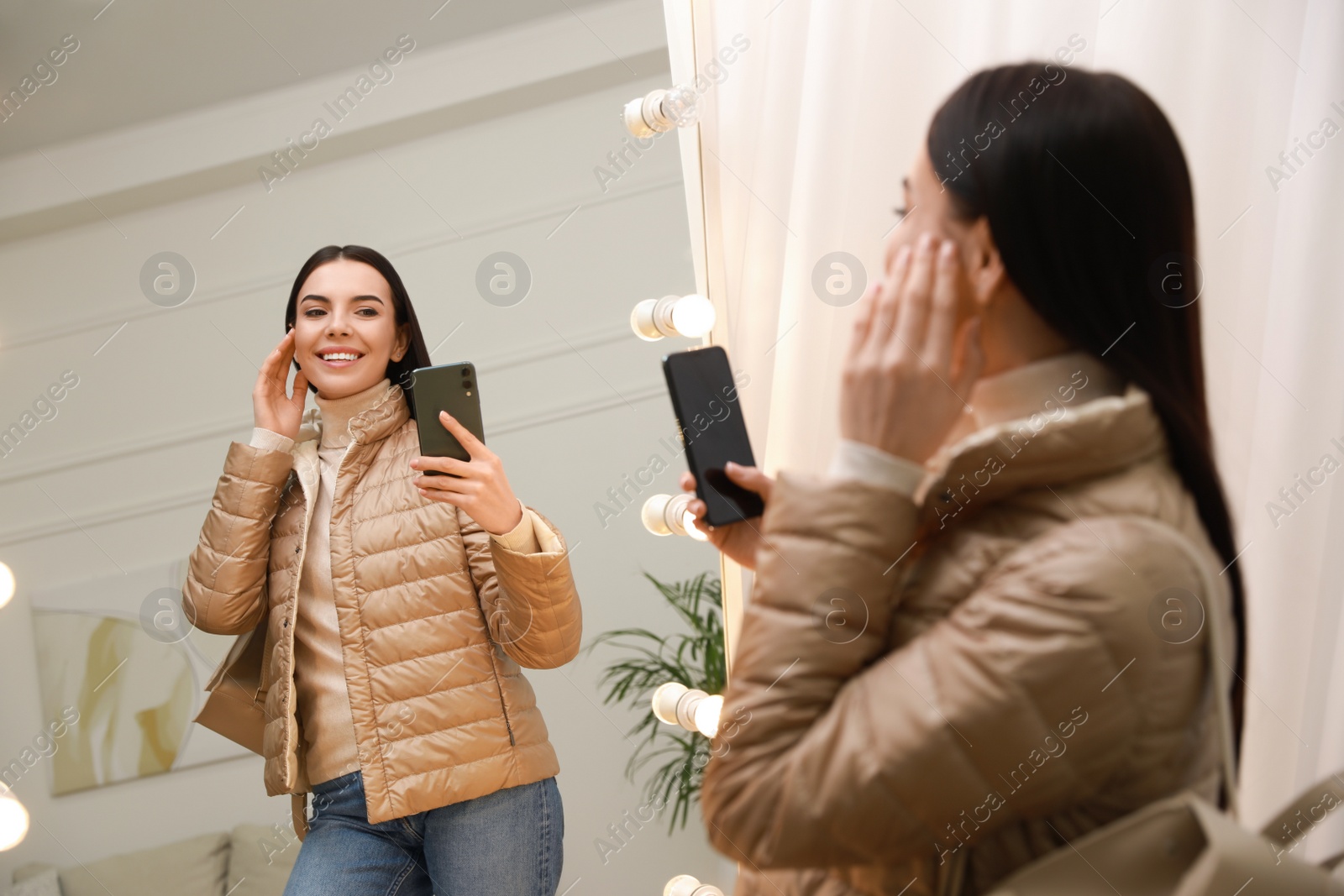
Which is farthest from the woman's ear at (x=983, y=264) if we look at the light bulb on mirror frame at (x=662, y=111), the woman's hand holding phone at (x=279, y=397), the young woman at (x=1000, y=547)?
the woman's hand holding phone at (x=279, y=397)

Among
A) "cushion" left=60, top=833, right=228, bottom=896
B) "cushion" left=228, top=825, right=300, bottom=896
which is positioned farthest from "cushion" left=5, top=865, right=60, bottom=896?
"cushion" left=228, top=825, right=300, bottom=896

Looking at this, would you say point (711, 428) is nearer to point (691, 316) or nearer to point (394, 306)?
point (691, 316)

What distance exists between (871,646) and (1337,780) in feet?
1.09

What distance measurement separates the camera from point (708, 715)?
111cm

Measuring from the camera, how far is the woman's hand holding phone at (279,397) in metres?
1.52

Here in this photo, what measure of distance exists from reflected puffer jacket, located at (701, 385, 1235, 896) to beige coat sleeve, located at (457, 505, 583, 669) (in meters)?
0.67

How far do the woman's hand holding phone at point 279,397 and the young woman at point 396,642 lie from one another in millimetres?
41

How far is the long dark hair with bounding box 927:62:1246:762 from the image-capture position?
62 centimetres

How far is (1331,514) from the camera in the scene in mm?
875

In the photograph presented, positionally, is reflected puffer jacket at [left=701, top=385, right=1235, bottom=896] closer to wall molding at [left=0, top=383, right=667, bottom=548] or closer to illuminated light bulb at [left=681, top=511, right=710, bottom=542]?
illuminated light bulb at [left=681, top=511, right=710, bottom=542]

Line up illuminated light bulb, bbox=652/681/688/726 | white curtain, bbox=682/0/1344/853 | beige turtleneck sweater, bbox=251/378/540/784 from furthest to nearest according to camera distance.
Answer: beige turtleneck sweater, bbox=251/378/540/784
illuminated light bulb, bbox=652/681/688/726
white curtain, bbox=682/0/1344/853

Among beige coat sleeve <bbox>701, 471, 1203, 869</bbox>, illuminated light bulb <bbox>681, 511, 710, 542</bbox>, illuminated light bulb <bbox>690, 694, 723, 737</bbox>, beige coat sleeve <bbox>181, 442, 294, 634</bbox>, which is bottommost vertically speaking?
illuminated light bulb <bbox>690, 694, 723, 737</bbox>

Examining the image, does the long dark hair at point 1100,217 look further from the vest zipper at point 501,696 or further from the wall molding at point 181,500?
the wall molding at point 181,500

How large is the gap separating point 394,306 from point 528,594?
61cm
